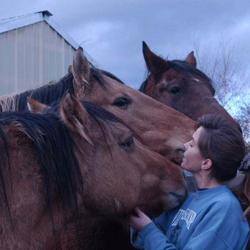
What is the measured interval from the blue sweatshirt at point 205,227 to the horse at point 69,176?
0.16 m

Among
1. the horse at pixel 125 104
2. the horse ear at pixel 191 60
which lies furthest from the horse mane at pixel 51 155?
the horse ear at pixel 191 60

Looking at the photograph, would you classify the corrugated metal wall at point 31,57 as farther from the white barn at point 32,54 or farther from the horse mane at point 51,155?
the horse mane at point 51,155

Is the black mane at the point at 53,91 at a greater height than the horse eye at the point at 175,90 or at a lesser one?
greater

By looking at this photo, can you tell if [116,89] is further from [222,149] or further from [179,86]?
[222,149]

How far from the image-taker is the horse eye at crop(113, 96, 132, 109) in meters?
4.33

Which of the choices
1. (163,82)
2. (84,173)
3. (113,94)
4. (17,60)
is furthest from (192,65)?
(17,60)

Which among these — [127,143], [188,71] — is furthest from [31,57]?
[127,143]

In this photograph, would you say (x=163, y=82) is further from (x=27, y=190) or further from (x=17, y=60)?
(x=17, y=60)

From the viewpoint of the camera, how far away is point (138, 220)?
10.3ft

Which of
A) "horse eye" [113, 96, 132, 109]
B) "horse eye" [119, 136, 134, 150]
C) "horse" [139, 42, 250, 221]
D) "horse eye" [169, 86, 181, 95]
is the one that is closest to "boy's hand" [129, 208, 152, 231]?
"horse eye" [119, 136, 134, 150]

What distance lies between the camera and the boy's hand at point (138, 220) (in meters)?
3.11

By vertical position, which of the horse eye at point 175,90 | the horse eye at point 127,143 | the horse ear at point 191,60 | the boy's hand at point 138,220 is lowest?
the boy's hand at point 138,220

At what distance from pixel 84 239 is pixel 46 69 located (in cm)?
777

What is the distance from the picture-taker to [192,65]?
577 centimetres
